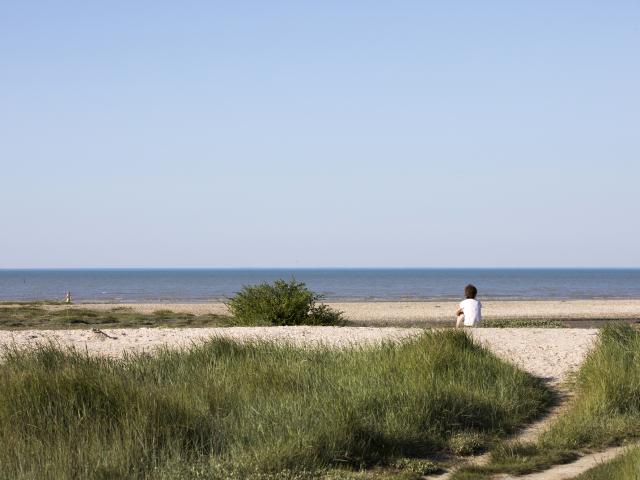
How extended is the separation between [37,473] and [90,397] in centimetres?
196

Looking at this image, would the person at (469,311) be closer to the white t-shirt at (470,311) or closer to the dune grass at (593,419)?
the white t-shirt at (470,311)

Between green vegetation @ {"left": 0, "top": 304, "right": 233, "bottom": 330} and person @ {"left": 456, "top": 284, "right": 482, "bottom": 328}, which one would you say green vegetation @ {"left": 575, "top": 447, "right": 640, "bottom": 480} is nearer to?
person @ {"left": 456, "top": 284, "right": 482, "bottom": 328}

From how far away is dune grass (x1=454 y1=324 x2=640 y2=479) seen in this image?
959cm

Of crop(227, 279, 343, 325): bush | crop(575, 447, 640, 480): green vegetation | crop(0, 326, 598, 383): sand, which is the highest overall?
crop(227, 279, 343, 325): bush

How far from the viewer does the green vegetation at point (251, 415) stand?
841 centimetres

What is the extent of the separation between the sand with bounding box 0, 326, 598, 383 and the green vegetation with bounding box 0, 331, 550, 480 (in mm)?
2853

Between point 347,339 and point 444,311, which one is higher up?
point 347,339

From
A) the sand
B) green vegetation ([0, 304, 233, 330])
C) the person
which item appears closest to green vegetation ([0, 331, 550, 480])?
the sand

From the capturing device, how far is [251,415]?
32.2 ft

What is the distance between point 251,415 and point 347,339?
8.27 m

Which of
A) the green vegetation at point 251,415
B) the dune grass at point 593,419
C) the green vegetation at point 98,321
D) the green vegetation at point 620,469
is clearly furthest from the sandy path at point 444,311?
the green vegetation at point 620,469

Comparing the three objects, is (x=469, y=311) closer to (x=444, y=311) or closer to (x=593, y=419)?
(x=593, y=419)

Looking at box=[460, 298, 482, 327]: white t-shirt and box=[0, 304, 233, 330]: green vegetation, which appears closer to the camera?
box=[460, 298, 482, 327]: white t-shirt

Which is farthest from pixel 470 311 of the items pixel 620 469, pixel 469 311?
pixel 620 469
